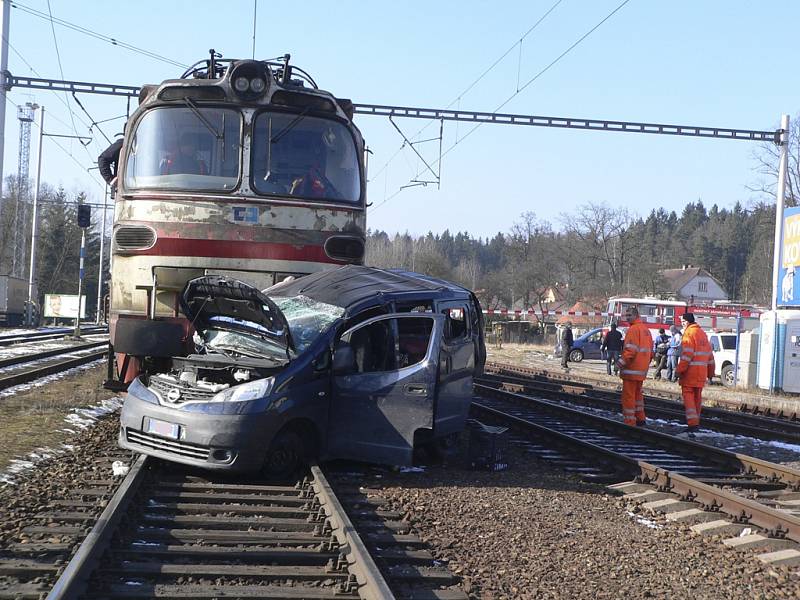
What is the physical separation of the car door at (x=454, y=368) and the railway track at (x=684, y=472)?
1.48 metres

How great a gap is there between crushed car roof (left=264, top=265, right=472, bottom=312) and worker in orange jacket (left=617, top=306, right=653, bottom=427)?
389cm

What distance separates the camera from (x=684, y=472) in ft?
31.5

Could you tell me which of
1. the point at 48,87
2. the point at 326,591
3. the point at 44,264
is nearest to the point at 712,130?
the point at 48,87

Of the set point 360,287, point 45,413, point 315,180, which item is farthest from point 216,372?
point 45,413

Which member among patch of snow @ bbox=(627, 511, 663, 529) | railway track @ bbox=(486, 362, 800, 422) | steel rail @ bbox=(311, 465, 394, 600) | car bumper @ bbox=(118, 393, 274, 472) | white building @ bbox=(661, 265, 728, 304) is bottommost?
railway track @ bbox=(486, 362, 800, 422)

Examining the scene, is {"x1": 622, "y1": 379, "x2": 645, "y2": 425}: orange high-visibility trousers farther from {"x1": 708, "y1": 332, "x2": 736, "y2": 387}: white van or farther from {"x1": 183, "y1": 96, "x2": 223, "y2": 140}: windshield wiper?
{"x1": 708, "y1": 332, "x2": 736, "y2": 387}: white van

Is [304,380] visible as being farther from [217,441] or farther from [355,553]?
[355,553]

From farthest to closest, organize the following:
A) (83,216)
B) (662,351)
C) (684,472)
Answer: (83,216) → (662,351) → (684,472)

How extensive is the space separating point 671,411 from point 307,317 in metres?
9.56

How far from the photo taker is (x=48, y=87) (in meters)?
23.2

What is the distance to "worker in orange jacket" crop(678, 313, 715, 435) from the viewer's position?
12.8 metres

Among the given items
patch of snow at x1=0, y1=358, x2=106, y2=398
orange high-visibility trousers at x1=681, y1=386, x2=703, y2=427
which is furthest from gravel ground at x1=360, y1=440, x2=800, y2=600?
patch of snow at x1=0, y1=358, x2=106, y2=398

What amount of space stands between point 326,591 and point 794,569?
11.2 feet

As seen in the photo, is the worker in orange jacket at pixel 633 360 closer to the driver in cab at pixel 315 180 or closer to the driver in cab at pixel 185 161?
the driver in cab at pixel 315 180
